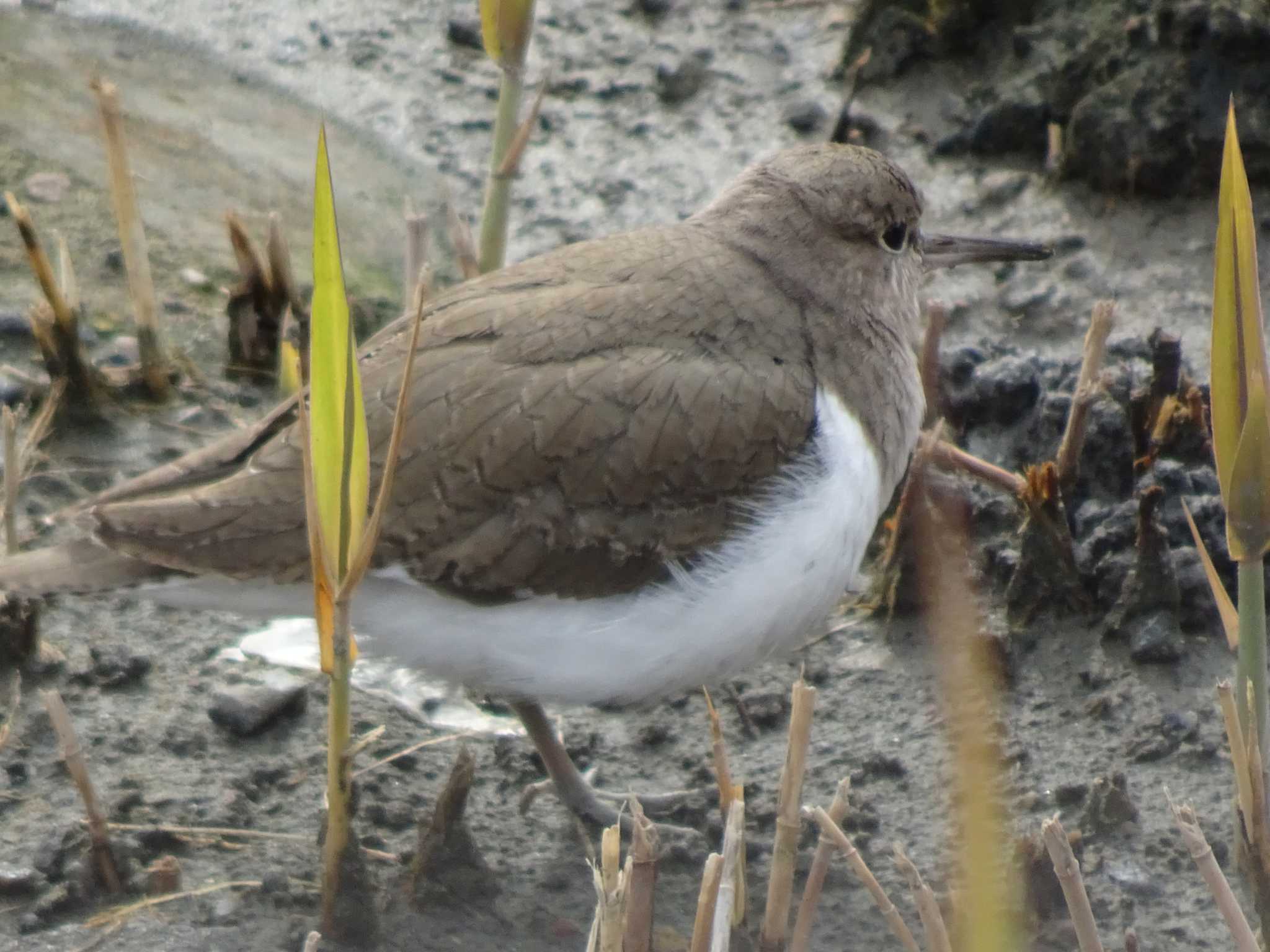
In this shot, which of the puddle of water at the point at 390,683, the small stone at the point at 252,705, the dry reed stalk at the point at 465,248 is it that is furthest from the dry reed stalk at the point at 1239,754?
the dry reed stalk at the point at 465,248

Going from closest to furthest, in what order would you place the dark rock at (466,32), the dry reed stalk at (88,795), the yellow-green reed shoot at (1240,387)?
the yellow-green reed shoot at (1240,387)
the dry reed stalk at (88,795)
the dark rock at (466,32)

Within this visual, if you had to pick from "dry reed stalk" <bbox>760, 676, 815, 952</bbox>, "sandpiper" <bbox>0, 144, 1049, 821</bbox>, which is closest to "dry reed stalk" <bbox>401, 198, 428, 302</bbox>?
"sandpiper" <bbox>0, 144, 1049, 821</bbox>

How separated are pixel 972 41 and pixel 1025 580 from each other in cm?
295

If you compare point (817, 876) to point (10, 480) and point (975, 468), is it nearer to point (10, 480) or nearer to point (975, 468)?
point (975, 468)

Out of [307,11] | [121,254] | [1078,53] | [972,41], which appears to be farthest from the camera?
[307,11]

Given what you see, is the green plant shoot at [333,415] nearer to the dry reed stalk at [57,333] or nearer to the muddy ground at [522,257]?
the muddy ground at [522,257]

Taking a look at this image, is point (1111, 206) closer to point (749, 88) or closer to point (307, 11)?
point (749, 88)

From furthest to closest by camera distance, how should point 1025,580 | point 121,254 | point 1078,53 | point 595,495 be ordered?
point 1078,53 → point 121,254 → point 1025,580 → point 595,495

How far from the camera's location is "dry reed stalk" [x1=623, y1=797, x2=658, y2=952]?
8.36 feet

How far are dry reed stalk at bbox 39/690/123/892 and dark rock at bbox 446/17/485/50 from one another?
4.09m

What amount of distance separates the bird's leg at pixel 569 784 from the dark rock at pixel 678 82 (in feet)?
11.0

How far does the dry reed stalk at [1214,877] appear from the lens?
8.30 ft

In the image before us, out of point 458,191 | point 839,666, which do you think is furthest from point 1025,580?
point 458,191

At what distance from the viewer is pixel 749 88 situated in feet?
21.8
